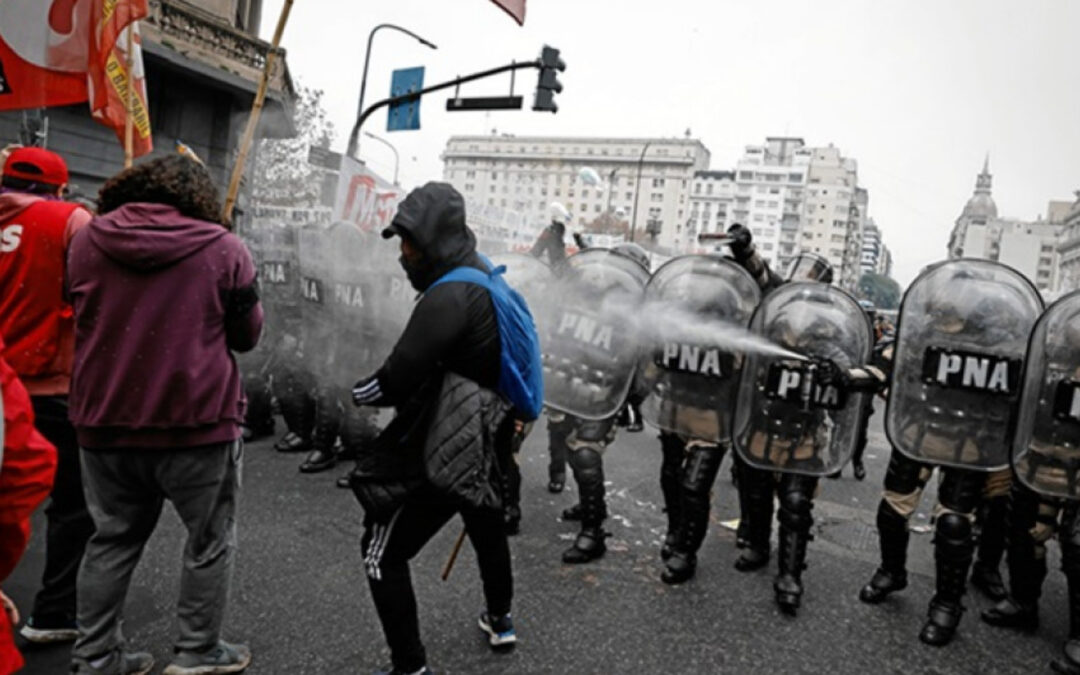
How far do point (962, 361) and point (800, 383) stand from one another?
0.74 metres

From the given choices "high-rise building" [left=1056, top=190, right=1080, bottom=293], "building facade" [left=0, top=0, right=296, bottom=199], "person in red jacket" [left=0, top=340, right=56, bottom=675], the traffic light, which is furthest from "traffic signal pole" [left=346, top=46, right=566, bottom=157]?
"high-rise building" [left=1056, top=190, right=1080, bottom=293]

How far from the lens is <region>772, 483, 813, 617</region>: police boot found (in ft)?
12.0

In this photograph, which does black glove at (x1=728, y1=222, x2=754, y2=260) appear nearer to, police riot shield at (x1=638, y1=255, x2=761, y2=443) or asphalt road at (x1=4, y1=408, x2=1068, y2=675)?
police riot shield at (x1=638, y1=255, x2=761, y2=443)

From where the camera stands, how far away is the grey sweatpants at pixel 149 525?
2.28 metres

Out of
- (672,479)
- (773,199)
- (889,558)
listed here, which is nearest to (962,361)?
(889,558)

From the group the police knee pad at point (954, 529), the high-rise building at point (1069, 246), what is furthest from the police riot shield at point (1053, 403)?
the high-rise building at point (1069, 246)

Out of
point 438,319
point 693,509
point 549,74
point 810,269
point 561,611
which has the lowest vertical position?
point 561,611

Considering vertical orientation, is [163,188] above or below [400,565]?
above

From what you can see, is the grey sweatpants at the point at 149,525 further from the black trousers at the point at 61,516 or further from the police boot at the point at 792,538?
the police boot at the point at 792,538

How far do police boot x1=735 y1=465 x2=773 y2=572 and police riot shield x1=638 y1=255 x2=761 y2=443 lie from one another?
470 millimetres

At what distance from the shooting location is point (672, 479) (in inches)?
168

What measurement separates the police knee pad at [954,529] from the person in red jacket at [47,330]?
379 centimetres

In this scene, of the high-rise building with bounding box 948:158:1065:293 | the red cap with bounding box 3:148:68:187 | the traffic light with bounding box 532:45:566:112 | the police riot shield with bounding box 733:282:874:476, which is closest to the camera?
the red cap with bounding box 3:148:68:187

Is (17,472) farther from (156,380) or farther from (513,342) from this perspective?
(513,342)
